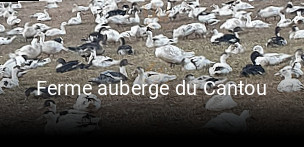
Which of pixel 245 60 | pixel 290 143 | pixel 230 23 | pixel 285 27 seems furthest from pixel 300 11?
pixel 290 143

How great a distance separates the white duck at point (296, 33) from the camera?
4562 mm

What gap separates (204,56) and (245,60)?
288mm

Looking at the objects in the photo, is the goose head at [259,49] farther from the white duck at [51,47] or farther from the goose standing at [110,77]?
the white duck at [51,47]

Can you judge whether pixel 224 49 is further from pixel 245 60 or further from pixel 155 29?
pixel 155 29

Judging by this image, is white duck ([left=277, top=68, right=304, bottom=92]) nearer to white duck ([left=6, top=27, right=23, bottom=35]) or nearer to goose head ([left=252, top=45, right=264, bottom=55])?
goose head ([left=252, top=45, right=264, bottom=55])

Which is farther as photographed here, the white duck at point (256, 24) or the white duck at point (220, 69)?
the white duck at point (256, 24)

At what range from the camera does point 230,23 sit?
4773mm

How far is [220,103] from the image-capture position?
3900 millimetres

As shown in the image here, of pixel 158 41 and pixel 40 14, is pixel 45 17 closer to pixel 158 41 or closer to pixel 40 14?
pixel 40 14

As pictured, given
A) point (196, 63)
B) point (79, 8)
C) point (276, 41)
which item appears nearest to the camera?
point (196, 63)

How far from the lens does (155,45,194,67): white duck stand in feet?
14.1

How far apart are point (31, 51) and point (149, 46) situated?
0.88 metres

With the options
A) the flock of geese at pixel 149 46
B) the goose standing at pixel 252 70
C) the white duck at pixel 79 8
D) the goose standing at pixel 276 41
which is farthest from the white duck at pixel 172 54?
the white duck at pixel 79 8

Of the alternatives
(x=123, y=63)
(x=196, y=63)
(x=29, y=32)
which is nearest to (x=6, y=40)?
(x=29, y=32)
